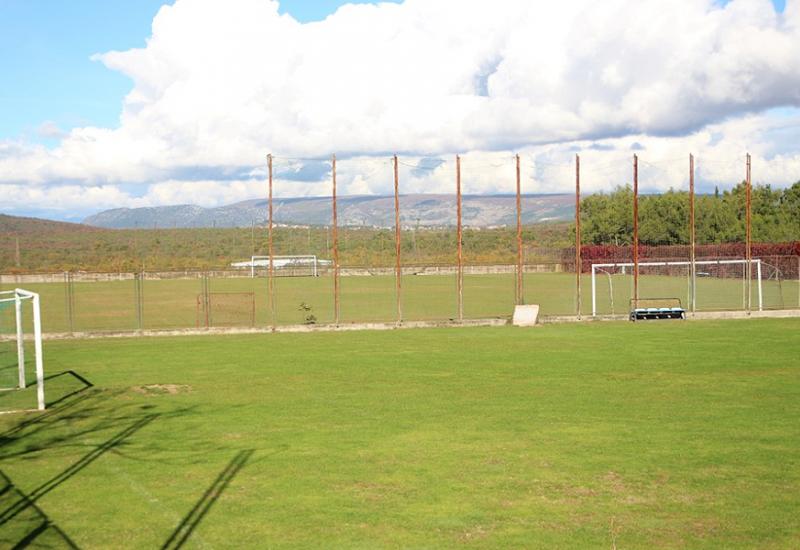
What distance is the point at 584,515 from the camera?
9.89 metres

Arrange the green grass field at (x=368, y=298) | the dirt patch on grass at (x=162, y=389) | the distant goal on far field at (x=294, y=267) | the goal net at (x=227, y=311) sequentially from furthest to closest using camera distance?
the distant goal on far field at (x=294, y=267)
the green grass field at (x=368, y=298)
the goal net at (x=227, y=311)
the dirt patch on grass at (x=162, y=389)

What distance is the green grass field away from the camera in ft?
132

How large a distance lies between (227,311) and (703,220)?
47859 millimetres

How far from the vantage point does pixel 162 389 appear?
64.7ft

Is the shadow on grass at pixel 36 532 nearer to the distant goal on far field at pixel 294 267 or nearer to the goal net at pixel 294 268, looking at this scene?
the goal net at pixel 294 268

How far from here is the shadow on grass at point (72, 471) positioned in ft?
34.8

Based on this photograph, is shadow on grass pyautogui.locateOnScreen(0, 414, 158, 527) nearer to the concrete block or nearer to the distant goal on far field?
the concrete block

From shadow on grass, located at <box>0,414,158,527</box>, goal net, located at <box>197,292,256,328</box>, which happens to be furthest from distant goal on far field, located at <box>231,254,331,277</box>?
shadow on grass, located at <box>0,414,158,527</box>

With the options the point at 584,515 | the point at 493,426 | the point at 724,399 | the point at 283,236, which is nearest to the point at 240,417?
the point at 493,426

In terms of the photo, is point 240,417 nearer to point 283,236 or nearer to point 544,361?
point 544,361

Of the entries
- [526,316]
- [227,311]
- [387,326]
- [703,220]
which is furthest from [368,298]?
[703,220]

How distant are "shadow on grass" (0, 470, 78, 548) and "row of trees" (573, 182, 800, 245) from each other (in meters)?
69.1

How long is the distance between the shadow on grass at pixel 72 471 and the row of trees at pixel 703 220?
212 feet

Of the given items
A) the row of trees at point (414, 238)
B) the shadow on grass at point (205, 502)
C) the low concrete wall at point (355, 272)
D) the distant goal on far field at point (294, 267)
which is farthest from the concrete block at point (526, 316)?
the low concrete wall at point (355, 272)
